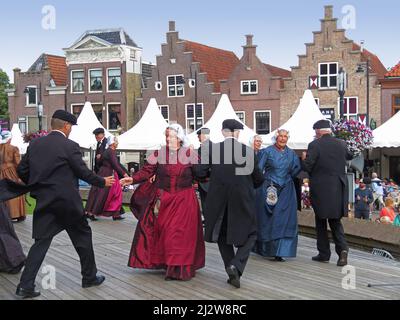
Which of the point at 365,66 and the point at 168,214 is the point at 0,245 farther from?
the point at 365,66

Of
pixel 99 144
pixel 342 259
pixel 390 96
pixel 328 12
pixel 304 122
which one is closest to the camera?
pixel 342 259

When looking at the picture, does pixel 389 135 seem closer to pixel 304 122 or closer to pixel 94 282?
pixel 304 122

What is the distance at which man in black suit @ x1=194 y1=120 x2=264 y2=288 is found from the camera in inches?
274

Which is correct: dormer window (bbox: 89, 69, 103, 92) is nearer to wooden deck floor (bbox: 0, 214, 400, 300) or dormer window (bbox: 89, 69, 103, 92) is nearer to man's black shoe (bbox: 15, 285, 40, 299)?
wooden deck floor (bbox: 0, 214, 400, 300)

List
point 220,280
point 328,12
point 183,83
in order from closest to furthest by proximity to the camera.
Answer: point 220,280
point 328,12
point 183,83

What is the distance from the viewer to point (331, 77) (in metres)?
38.8

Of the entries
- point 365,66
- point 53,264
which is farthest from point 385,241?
point 365,66

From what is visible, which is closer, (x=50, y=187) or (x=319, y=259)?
(x=50, y=187)

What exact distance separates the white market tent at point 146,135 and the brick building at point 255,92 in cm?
1563

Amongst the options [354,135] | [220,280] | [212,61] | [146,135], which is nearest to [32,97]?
[212,61]

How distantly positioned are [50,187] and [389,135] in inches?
723

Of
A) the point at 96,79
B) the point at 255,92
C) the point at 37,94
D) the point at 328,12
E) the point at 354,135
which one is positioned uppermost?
the point at 328,12

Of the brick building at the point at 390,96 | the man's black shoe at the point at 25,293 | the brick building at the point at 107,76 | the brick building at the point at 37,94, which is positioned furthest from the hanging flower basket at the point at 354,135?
the brick building at the point at 37,94

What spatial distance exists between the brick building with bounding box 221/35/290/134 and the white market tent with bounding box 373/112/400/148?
16.9 m
